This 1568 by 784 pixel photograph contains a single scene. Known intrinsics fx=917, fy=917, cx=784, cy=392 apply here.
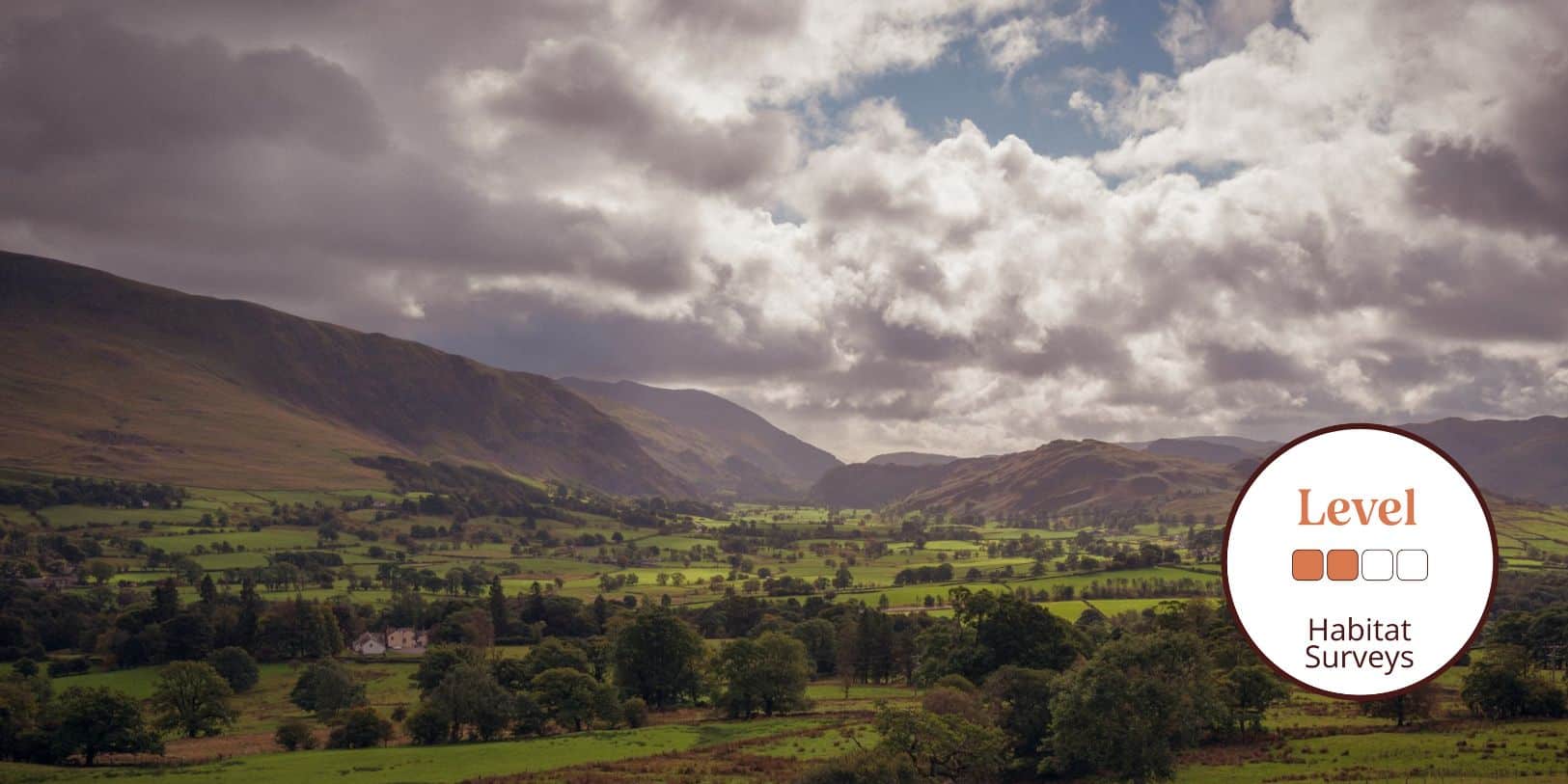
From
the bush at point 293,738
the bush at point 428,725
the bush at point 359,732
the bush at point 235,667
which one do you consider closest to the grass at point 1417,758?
the bush at point 428,725

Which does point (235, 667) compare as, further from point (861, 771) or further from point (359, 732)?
point (861, 771)

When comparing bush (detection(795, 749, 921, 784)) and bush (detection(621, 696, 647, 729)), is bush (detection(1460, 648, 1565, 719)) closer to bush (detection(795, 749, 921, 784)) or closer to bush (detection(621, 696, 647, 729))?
bush (detection(795, 749, 921, 784))

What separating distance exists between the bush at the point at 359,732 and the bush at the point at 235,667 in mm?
38888

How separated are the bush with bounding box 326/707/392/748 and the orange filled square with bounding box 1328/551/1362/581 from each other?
8192 centimetres

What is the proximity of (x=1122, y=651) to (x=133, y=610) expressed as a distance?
126659 mm

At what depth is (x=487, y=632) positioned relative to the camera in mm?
134375

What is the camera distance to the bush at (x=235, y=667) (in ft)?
355

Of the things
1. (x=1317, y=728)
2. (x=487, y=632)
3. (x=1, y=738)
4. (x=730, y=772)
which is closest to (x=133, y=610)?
(x=487, y=632)

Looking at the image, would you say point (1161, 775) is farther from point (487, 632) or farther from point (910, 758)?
point (487, 632)

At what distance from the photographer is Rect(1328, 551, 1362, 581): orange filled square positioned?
1246 centimetres

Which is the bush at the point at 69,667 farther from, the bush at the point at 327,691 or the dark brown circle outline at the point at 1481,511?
the dark brown circle outline at the point at 1481,511

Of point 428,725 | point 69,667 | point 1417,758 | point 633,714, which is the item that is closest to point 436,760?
point 428,725

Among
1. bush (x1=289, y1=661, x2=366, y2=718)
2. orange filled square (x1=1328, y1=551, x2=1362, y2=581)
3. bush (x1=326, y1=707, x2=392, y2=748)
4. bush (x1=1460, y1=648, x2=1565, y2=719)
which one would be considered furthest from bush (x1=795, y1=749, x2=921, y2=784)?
bush (x1=289, y1=661, x2=366, y2=718)

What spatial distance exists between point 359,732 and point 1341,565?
82.7 metres
